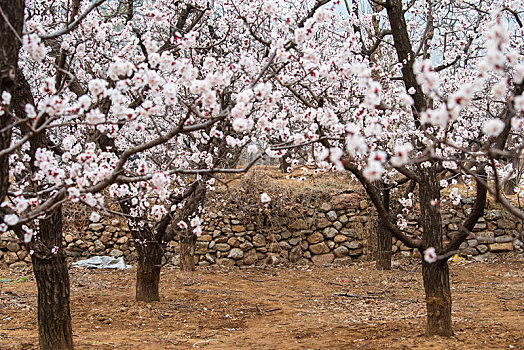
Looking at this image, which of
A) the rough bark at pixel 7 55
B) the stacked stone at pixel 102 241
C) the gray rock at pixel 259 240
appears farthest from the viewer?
the gray rock at pixel 259 240

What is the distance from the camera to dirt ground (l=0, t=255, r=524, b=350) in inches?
170

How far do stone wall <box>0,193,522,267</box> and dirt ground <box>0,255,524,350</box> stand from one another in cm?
42

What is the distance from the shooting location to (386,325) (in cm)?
479

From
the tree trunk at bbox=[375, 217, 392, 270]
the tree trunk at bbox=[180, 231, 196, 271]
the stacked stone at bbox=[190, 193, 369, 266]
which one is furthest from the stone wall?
the tree trunk at bbox=[375, 217, 392, 270]

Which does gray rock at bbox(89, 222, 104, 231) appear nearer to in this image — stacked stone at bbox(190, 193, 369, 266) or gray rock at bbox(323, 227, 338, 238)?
stacked stone at bbox(190, 193, 369, 266)

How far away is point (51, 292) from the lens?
3699 mm

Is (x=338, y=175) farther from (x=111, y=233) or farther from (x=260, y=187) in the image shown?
(x=111, y=233)

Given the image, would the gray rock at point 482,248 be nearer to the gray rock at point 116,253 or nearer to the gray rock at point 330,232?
the gray rock at point 330,232

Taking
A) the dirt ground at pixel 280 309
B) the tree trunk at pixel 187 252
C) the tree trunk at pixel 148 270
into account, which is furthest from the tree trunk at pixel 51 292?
the tree trunk at pixel 187 252

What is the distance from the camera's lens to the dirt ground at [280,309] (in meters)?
4.32

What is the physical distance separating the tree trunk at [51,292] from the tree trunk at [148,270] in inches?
77.1

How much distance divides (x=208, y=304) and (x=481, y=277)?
15.8 ft

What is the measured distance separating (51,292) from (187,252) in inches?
184

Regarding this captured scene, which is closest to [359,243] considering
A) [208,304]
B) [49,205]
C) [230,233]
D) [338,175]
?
[338,175]
